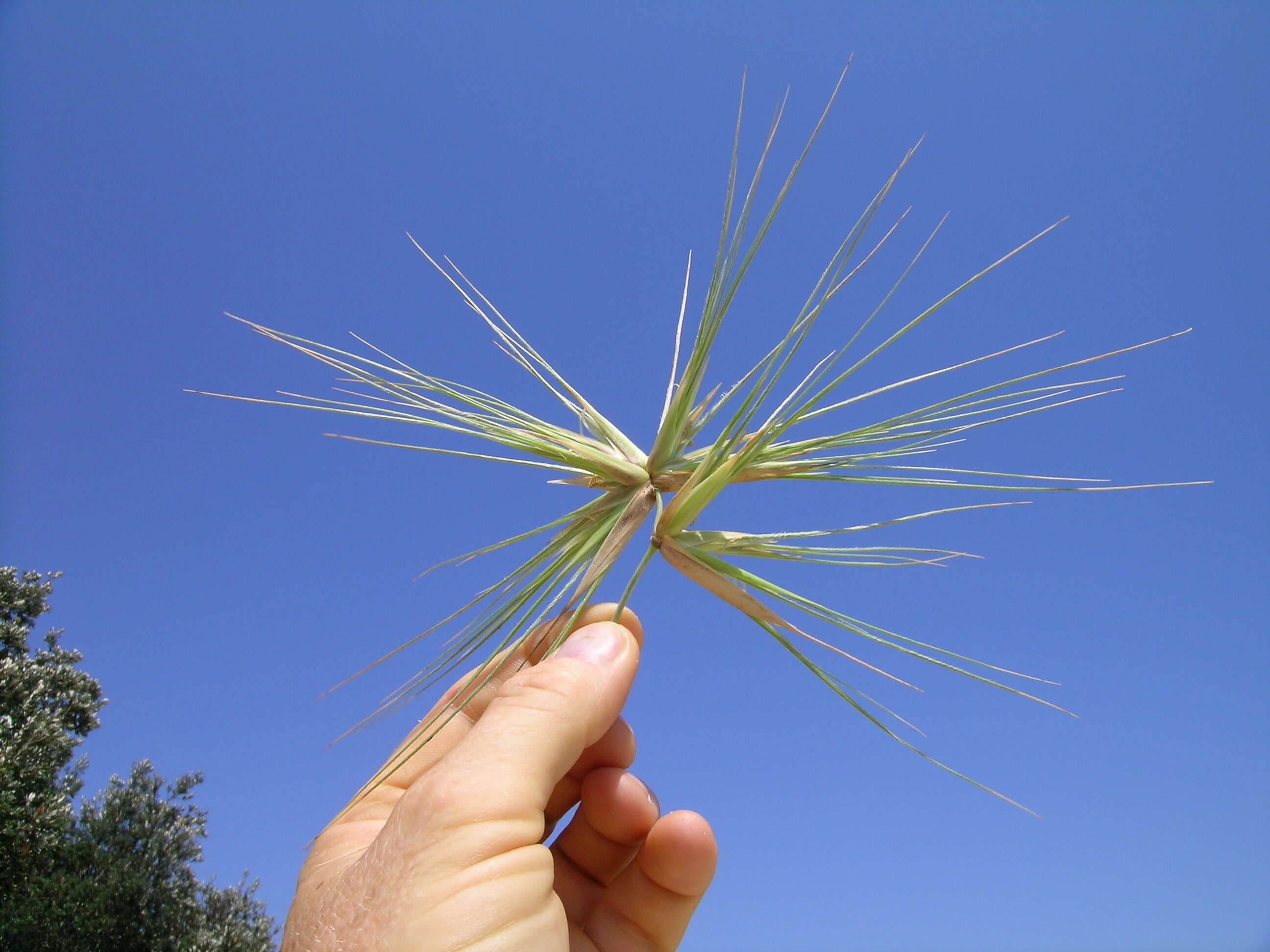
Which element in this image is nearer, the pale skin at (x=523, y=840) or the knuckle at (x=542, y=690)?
the pale skin at (x=523, y=840)

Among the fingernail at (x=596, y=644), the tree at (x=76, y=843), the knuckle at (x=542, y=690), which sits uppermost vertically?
the fingernail at (x=596, y=644)

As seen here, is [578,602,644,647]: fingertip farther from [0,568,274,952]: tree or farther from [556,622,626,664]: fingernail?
[0,568,274,952]: tree

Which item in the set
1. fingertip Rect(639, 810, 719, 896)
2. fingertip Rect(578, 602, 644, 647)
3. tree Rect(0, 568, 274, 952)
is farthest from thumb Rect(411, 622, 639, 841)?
tree Rect(0, 568, 274, 952)

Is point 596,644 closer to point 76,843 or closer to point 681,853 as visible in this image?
point 681,853

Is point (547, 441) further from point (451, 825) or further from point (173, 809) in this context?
point (173, 809)

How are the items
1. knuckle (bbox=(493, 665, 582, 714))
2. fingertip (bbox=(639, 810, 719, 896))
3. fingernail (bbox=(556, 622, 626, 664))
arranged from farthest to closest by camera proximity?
fingertip (bbox=(639, 810, 719, 896)), fingernail (bbox=(556, 622, 626, 664)), knuckle (bbox=(493, 665, 582, 714))

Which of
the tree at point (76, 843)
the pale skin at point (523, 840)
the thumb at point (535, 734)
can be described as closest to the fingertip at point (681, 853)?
the pale skin at point (523, 840)

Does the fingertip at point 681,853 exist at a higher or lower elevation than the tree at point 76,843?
higher

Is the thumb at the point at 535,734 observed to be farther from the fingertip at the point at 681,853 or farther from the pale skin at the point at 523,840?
the fingertip at the point at 681,853
